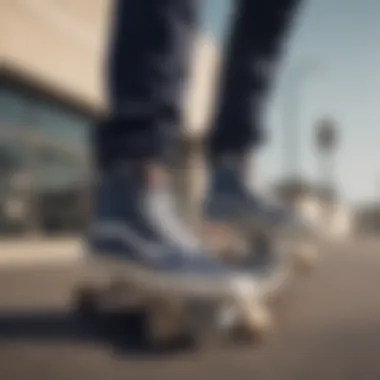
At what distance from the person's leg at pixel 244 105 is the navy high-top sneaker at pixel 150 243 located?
0.21 meters

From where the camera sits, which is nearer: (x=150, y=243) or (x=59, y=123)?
(x=150, y=243)

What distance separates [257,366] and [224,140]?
0.66 meters

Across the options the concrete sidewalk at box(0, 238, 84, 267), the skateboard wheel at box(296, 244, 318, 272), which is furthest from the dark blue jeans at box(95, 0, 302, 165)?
the concrete sidewalk at box(0, 238, 84, 267)

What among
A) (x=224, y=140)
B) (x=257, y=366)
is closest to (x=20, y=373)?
(x=257, y=366)

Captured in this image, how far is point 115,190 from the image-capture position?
1.70m

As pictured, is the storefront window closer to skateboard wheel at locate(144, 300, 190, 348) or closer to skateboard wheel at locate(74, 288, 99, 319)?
skateboard wheel at locate(74, 288, 99, 319)

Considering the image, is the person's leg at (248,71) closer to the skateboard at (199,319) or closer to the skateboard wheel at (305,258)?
the skateboard at (199,319)

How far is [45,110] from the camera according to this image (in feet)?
16.0

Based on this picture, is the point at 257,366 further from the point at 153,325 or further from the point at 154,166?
the point at 154,166

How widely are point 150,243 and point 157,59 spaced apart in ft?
1.20

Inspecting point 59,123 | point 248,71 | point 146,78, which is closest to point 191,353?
point 146,78

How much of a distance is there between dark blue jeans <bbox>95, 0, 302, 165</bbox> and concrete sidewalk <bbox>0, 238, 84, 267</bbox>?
92cm

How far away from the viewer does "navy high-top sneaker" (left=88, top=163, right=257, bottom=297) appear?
1608 millimetres

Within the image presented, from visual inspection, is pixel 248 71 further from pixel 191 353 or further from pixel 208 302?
pixel 191 353
